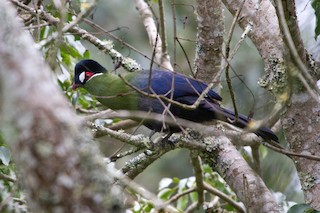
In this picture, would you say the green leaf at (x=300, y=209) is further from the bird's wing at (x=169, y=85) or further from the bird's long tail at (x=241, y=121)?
the bird's wing at (x=169, y=85)

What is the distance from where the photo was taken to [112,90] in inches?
142

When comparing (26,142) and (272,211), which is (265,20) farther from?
(26,142)

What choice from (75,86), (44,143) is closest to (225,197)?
(75,86)

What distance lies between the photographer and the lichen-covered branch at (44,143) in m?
1.25

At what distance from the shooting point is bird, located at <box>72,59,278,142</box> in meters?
3.42

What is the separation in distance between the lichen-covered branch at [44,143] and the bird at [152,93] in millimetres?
1972

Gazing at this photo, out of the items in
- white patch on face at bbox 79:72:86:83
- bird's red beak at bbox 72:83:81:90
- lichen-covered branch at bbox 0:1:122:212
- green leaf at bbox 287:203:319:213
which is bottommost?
bird's red beak at bbox 72:83:81:90

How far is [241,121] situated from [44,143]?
2.10 meters

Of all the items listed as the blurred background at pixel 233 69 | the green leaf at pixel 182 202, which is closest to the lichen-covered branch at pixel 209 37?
the blurred background at pixel 233 69

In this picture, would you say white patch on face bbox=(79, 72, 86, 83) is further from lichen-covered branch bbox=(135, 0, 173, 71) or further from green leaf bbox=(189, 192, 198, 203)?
green leaf bbox=(189, 192, 198, 203)

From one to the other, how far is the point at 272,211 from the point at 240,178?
0.30m

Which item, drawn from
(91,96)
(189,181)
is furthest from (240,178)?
(91,96)

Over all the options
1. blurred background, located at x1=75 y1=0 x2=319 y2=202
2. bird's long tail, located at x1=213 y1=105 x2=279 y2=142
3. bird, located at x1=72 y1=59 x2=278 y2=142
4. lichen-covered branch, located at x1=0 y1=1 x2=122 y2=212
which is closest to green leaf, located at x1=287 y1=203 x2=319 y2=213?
blurred background, located at x1=75 y1=0 x2=319 y2=202

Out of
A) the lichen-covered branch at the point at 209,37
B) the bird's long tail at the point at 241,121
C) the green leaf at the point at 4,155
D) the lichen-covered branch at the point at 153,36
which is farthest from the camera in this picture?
the lichen-covered branch at the point at 153,36
